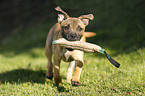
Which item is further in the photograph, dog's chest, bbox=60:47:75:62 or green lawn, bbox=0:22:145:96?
dog's chest, bbox=60:47:75:62

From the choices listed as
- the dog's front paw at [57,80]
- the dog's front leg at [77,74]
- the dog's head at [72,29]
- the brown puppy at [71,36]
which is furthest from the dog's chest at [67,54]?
the dog's front paw at [57,80]

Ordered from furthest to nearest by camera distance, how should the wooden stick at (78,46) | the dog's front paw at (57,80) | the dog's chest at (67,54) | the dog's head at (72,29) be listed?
the dog's front paw at (57,80)
the dog's chest at (67,54)
the dog's head at (72,29)
the wooden stick at (78,46)

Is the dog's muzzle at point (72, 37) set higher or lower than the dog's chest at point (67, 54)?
higher

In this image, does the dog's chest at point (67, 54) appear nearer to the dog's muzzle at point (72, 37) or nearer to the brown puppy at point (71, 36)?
the brown puppy at point (71, 36)

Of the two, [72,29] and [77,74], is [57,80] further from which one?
[72,29]

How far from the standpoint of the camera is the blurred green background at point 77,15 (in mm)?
7364

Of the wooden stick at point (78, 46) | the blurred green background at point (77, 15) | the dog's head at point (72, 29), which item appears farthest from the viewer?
the blurred green background at point (77, 15)

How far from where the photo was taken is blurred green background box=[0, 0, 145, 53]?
24.2 ft

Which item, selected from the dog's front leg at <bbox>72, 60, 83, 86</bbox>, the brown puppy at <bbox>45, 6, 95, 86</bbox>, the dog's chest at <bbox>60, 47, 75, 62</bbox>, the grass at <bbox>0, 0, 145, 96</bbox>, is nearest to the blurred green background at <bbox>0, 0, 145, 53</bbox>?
the grass at <bbox>0, 0, 145, 96</bbox>

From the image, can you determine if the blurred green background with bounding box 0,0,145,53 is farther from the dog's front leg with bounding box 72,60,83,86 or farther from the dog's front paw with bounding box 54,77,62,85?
the dog's front paw with bounding box 54,77,62,85

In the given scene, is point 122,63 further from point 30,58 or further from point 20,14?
point 20,14

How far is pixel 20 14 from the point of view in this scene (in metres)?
15.7

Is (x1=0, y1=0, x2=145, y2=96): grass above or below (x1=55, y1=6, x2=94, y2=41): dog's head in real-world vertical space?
below

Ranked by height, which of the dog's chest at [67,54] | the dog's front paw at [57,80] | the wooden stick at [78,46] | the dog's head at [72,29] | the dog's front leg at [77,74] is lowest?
the dog's front paw at [57,80]
